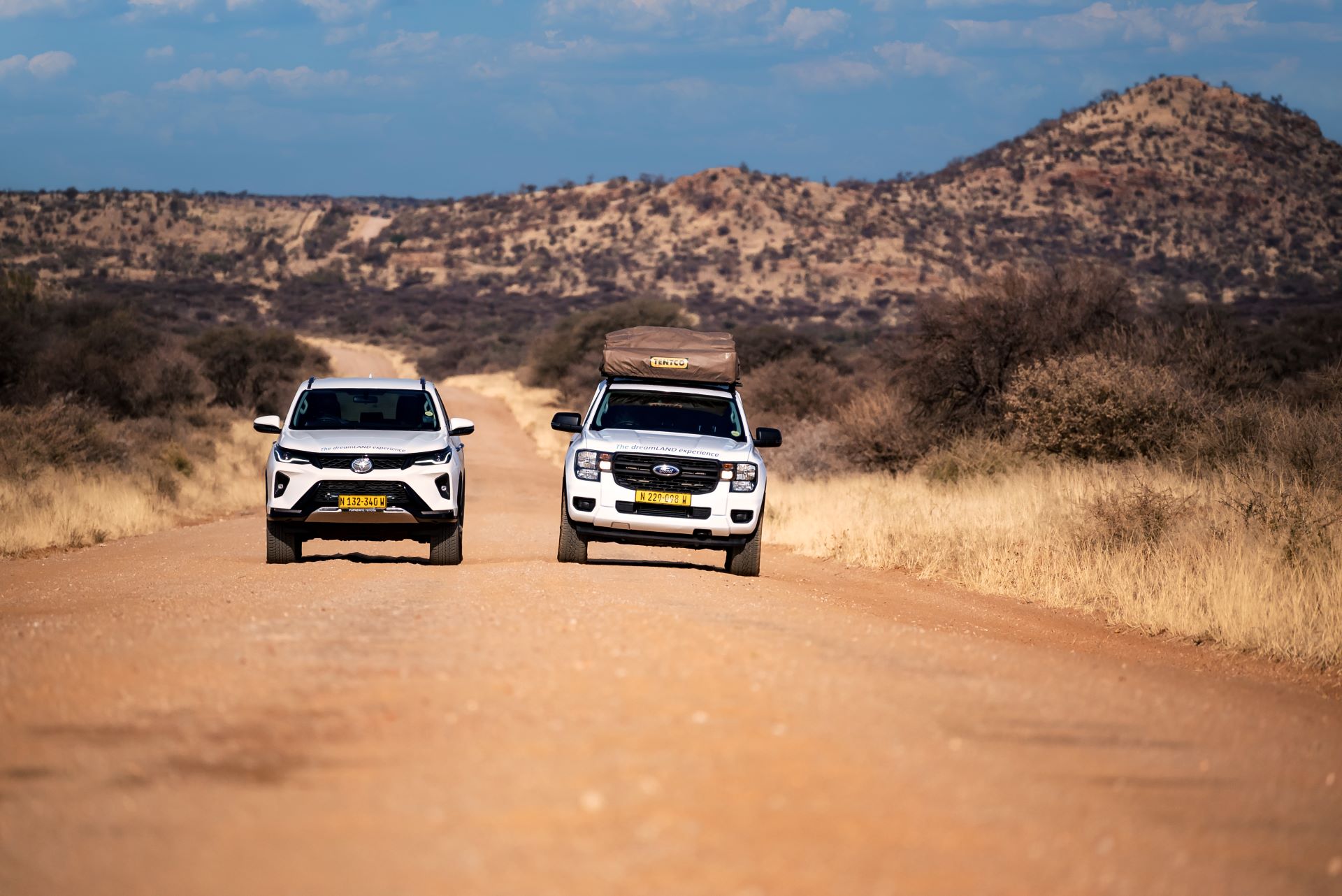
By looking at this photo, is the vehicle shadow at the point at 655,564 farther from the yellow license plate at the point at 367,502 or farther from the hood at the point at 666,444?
the yellow license plate at the point at 367,502

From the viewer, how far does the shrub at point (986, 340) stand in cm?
2481

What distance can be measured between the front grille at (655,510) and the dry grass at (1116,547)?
3.64 metres

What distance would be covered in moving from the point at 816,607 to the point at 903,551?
231 inches

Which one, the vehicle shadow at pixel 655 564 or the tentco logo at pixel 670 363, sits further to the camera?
the tentco logo at pixel 670 363

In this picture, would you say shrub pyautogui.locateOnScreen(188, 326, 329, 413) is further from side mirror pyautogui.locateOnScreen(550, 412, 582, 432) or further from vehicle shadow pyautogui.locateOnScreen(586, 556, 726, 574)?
side mirror pyautogui.locateOnScreen(550, 412, 582, 432)

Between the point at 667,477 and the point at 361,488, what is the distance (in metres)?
2.95

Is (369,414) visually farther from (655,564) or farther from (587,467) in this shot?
(655,564)

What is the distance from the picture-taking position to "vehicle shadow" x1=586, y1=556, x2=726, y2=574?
1407 cm

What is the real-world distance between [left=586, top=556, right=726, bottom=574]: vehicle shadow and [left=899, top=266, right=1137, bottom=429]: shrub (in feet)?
34.7

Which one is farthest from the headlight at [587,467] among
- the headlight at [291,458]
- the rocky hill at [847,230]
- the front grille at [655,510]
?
the rocky hill at [847,230]

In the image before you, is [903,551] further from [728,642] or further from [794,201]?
[794,201]

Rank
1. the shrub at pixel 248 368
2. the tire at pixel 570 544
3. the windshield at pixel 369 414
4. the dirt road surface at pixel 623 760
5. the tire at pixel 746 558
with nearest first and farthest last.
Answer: the dirt road surface at pixel 623 760, the tire at pixel 570 544, the tire at pixel 746 558, the windshield at pixel 369 414, the shrub at pixel 248 368

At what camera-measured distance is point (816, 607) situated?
10.7 m

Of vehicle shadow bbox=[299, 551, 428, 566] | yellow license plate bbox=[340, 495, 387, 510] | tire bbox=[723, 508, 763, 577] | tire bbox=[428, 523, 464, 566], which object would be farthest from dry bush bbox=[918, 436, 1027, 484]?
yellow license plate bbox=[340, 495, 387, 510]
